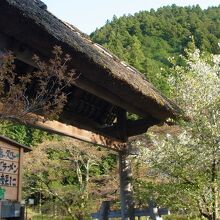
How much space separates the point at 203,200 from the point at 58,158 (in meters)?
14.1

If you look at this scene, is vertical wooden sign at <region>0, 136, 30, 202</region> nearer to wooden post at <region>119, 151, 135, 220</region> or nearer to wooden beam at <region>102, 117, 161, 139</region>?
wooden beam at <region>102, 117, 161, 139</region>

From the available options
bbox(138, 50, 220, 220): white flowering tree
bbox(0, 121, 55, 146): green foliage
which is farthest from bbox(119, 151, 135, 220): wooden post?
bbox(0, 121, 55, 146): green foliage

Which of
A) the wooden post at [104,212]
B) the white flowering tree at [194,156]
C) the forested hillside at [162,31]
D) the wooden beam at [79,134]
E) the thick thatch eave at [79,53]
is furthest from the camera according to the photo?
the forested hillside at [162,31]

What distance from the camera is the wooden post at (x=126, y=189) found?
23.0 ft

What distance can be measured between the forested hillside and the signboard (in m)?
30.1

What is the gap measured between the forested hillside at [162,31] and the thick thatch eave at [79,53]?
93.4 feet

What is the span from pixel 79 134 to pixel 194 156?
202 cm

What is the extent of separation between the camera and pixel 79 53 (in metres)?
4.24

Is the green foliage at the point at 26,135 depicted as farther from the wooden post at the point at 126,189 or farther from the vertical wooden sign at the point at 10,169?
the vertical wooden sign at the point at 10,169

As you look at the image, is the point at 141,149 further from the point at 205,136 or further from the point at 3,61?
the point at 3,61

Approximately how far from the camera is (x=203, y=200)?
6.82 meters

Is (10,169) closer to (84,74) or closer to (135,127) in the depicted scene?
(84,74)

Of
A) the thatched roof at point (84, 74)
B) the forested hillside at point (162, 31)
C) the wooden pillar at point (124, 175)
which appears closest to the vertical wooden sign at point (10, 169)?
the thatched roof at point (84, 74)

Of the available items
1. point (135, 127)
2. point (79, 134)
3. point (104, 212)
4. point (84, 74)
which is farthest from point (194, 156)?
point (84, 74)
